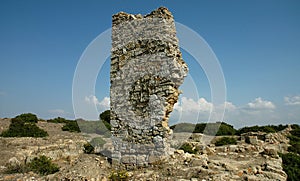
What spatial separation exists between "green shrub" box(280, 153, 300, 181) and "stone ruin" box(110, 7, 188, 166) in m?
4.80

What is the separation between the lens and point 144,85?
23.6 ft

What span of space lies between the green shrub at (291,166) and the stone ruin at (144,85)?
189 inches

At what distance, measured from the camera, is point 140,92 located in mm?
7227

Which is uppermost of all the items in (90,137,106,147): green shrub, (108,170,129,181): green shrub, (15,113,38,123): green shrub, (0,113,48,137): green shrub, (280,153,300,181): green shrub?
(15,113,38,123): green shrub

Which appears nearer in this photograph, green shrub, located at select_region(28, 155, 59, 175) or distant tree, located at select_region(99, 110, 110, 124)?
green shrub, located at select_region(28, 155, 59, 175)

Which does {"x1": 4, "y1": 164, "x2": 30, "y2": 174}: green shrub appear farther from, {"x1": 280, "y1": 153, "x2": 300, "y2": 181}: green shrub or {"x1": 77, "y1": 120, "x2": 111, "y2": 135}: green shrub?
{"x1": 77, "y1": 120, "x2": 111, "y2": 135}: green shrub

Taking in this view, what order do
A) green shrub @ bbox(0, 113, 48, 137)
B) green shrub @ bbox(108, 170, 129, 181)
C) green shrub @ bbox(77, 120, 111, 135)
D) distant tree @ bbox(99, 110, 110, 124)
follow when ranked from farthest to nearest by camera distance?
distant tree @ bbox(99, 110, 110, 124) < green shrub @ bbox(77, 120, 111, 135) < green shrub @ bbox(0, 113, 48, 137) < green shrub @ bbox(108, 170, 129, 181)

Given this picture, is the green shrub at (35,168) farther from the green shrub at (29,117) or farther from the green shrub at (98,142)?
the green shrub at (29,117)

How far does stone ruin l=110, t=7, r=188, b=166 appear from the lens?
6.85 meters

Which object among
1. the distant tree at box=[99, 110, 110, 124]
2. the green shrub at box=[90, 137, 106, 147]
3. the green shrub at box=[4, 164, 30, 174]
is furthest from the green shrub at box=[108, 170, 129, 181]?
the distant tree at box=[99, 110, 110, 124]

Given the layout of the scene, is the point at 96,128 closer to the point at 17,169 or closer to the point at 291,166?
the point at 17,169

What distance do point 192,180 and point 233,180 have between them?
1.13 meters

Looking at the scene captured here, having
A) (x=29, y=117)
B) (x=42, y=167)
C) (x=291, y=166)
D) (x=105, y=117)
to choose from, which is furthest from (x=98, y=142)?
(x=105, y=117)

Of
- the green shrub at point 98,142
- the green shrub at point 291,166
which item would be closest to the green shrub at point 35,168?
the green shrub at point 98,142
